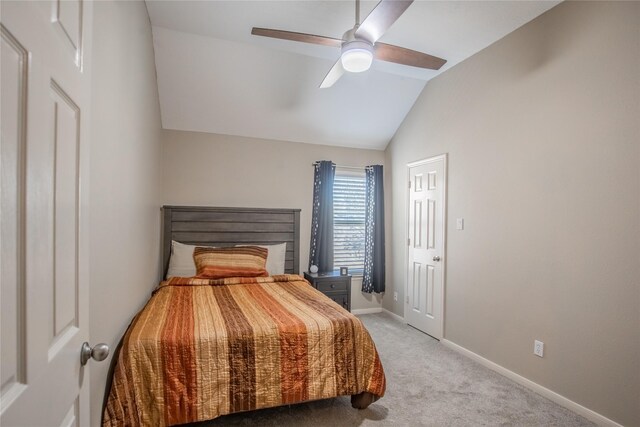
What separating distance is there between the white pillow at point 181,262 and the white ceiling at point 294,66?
138 cm

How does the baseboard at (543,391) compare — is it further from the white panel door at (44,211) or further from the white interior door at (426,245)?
the white panel door at (44,211)

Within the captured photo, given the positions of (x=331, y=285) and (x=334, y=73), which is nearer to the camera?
(x=334, y=73)

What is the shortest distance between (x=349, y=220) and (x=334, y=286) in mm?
1029

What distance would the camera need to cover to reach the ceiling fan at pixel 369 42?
173cm

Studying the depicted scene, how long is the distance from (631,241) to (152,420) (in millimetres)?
2922

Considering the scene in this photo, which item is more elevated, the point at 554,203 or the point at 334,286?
the point at 554,203

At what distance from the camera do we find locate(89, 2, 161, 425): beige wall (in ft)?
4.85

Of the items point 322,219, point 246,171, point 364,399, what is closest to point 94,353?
point 364,399

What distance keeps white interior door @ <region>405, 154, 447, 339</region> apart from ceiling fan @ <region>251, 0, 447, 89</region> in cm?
152

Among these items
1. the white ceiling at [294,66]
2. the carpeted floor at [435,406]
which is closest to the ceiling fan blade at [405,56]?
the white ceiling at [294,66]

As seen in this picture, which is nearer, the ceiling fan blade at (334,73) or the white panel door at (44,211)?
the white panel door at (44,211)

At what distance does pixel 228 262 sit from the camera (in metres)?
3.48

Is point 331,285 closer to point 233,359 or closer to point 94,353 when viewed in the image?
point 233,359

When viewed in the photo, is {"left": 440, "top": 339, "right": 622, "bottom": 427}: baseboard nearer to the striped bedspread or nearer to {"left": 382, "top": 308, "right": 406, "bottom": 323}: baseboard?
{"left": 382, "top": 308, "right": 406, "bottom": 323}: baseboard
